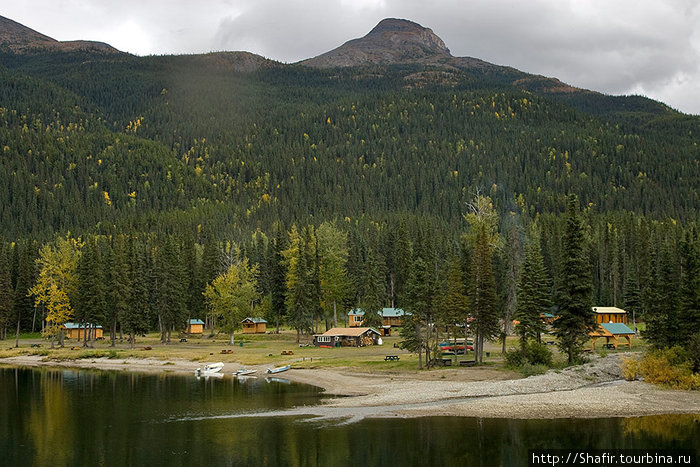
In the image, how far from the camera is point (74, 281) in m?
113

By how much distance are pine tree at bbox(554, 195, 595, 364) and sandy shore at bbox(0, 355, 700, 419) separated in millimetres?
3657

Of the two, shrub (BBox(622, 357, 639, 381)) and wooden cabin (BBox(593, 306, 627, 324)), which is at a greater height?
wooden cabin (BBox(593, 306, 627, 324))

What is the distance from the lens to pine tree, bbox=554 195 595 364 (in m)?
64.3

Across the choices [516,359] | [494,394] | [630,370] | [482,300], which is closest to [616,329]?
[630,370]

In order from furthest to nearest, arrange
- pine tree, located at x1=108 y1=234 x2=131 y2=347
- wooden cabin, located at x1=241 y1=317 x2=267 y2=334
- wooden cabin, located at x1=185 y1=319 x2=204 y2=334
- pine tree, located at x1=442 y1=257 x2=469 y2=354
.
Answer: wooden cabin, located at x1=185 y1=319 x2=204 y2=334
wooden cabin, located at x1=241 y1=317 x2=267 y2=334
pine tree, located at x1=108 y1=234 x2=131 y2=347
pine tree, located at x1=442 y1=257 x2=469 y2=354

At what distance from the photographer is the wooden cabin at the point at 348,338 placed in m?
98.4

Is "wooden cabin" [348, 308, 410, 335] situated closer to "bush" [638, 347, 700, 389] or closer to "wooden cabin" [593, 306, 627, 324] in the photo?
"wooden cabin" [593, 306, 627, 324]

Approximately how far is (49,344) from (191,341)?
2450 centimetres

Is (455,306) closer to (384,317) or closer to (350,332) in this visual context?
(350,332)

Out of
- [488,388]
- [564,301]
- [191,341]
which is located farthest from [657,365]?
[191,341]

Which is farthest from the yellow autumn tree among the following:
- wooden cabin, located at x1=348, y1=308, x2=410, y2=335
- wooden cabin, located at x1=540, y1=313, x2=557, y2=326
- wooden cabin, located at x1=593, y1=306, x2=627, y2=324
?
wooden cabin, located at x1=593, y1=306, x2=627, y2=324

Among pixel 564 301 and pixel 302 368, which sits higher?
pixel 564 301

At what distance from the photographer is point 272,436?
47688 millimetres

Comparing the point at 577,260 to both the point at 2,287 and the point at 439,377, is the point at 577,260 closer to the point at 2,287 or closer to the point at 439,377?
the point at 439,377
